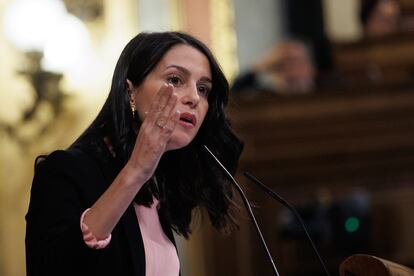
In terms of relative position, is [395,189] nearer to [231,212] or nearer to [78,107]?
[78,107]

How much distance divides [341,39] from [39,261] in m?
5.14

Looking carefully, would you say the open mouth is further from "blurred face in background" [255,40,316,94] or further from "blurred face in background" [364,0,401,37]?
"blurred face in background" [364,0,401,37]

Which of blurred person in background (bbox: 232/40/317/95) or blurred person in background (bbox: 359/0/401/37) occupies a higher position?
blurred person in background (bbox: 359/0/401/37)

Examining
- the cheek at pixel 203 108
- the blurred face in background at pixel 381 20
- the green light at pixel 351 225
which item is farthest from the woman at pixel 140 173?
the blurred face in background at pixel 381 20

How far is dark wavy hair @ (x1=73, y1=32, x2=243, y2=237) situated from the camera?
2166 millimetres

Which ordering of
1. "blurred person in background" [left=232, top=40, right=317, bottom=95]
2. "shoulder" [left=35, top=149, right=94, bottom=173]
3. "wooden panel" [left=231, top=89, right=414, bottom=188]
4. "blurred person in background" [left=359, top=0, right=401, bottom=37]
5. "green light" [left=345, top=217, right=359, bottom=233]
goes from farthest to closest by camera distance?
1. "blurred person in background" [left=359, top=0, right=401, bottom=37]
2. "blurred person in background" [left=232, top=40, right=317, bottom=95]
3. "wooden panel" [left=231, top=89, right=414, bottom=188]
4. "green light" [left=345, top=217, right=359, bottom=233]
5. "shoulder" [left=35, top=149, right=94, bottom=173]

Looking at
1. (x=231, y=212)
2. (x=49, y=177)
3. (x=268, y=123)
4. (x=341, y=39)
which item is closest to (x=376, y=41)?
(x=341, y=39)

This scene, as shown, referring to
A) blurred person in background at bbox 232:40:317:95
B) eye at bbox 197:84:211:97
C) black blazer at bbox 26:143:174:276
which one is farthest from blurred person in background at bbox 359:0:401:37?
black blazer at bbox 26:143:174:276

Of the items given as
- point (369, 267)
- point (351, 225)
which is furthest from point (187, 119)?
point (351, 225)

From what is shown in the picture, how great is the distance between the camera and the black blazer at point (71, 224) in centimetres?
186

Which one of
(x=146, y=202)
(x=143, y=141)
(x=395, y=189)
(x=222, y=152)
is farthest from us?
(x=395, y=189)

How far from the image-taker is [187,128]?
2068 mm

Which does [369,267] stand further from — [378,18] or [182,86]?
[378,18]

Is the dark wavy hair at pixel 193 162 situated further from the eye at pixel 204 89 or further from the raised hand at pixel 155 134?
the raised hand at pixel 155 134
